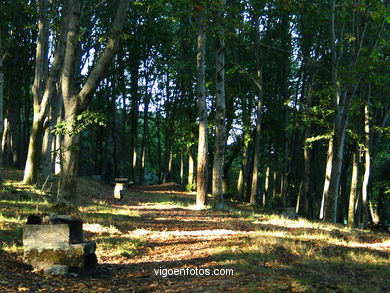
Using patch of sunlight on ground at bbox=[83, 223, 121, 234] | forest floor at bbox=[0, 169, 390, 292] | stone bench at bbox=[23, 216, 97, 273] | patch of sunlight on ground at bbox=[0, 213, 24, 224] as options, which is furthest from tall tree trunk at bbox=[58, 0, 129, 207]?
stone bench at bbox=[23, 216, 97, 273]

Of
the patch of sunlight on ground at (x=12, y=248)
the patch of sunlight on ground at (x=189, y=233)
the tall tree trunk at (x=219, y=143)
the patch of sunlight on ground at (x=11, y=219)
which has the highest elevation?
the tall tree trunk at (x=219, y=143)

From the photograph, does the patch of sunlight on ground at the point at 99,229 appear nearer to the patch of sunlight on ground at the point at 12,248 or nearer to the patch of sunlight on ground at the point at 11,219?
the patch of sunlight on ground at the point at 11,219

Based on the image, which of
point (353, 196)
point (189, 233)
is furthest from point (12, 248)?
point (353, 196)

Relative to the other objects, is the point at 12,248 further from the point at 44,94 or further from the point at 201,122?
the point at 201,122

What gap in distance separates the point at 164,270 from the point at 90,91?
5.94m

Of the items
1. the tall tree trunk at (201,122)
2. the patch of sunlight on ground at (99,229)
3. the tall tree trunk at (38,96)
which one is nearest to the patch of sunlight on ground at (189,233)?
the patch of sunlight on ground at (99,229)

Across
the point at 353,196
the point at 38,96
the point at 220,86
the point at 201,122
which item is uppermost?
the point at 220,86

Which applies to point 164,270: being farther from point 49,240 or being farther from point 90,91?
point 90,91

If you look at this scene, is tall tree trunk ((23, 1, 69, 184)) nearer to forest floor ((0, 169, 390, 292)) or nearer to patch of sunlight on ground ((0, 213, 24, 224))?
forest floor ((0, 169, 390, 292))

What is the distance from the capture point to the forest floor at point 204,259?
20.4ft

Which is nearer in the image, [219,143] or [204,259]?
[204,259]

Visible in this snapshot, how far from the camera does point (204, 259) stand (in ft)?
26.5

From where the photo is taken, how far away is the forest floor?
622 cm

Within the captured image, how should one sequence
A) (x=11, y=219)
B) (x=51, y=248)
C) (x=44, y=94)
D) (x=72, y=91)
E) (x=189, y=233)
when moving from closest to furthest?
(x=51, y=248) < (x=11, y=219) < (x=189, y=233) < (x=72, y=91) < (x=44, y=94)
